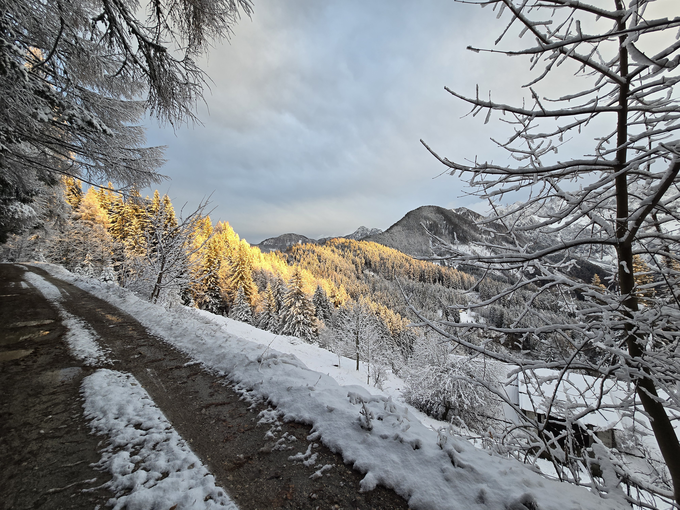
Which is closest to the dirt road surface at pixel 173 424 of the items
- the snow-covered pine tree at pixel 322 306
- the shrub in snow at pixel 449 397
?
the shrub in snow at pixel 449 397

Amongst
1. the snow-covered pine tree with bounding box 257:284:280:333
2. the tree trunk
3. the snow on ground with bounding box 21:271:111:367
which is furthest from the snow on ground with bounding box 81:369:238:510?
the snow-covered pine tree with bounding box 257:284:280:333

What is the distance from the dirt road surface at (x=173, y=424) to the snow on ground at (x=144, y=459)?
80 mm

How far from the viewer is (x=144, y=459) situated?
2.29 metres

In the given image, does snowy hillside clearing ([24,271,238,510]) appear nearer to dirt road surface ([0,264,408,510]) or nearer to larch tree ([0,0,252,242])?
dirt road surface ([0,264,408,510])

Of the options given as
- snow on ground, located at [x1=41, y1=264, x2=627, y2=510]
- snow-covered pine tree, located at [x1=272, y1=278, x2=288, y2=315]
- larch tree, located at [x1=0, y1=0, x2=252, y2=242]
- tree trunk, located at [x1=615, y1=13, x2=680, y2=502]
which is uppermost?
larch tree, located at [x1=0, y1=0, x2=252, y2=242]

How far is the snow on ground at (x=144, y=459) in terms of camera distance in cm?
191

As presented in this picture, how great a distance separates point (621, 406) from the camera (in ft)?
5.53

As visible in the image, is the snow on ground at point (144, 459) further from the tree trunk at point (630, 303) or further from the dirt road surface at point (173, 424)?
the tree trunk at point (630, 303)

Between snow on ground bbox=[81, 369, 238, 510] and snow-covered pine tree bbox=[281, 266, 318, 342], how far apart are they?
28.6m

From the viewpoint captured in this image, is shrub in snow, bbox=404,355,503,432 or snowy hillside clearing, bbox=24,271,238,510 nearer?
snowy hillside clearing, bbox=24,271,238,510

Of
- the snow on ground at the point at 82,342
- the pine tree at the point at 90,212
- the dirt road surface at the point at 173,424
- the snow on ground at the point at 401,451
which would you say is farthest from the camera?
the pine tree at the point at 90,212

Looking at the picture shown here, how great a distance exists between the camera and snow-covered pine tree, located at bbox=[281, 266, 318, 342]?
31.1m

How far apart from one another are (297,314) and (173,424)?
2942cm

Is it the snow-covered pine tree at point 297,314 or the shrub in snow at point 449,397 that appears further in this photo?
the snow-covered pine tree at point 297,314
